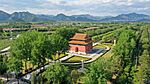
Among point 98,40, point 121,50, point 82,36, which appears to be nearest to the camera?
point 121,50

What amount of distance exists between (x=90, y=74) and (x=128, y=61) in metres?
16.0

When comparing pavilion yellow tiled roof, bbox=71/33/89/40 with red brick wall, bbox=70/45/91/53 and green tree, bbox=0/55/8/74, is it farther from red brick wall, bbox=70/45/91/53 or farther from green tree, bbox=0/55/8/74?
green tree, bbox=0/55/8/74

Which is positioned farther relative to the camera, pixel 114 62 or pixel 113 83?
pixel 114 62

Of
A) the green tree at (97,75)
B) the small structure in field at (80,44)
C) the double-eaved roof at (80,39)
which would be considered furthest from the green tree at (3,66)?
the double-eaved roof at (80,39)

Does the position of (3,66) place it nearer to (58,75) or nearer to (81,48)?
(58,75)

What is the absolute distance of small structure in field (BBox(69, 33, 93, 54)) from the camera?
6369 cm

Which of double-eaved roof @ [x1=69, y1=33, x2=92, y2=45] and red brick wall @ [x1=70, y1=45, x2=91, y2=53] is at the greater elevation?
double-eaved roof @ [x1=69, y1=33, x2=92, y2=45]

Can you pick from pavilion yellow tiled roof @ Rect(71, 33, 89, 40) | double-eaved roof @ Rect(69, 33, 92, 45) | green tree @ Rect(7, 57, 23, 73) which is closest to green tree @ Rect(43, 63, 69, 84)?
green tree @ Rect(7, 57, 23, 73)

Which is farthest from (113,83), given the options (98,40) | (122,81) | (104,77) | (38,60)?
(98,40)

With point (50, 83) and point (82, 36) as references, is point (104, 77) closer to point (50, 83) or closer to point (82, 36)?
point (50, 83)

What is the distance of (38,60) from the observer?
139ft

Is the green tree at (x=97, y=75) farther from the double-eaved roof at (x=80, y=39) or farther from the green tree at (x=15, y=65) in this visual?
the double-eaved roof at (x=80, y=39)

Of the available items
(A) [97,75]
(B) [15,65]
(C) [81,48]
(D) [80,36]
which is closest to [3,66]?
(B) [15,65]

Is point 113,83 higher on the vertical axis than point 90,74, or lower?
lower
